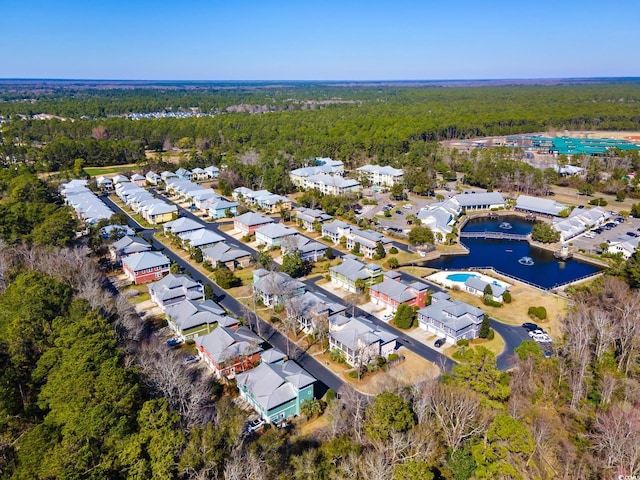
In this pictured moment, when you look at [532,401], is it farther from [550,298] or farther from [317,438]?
[550,298]

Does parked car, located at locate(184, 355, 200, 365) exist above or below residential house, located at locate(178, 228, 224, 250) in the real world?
below

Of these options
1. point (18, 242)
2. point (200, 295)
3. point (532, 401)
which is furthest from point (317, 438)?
point (18, 242)

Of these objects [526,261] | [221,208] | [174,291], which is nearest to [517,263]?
[526,261]

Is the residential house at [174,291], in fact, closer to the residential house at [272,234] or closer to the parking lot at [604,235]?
the residential house at [272,234]

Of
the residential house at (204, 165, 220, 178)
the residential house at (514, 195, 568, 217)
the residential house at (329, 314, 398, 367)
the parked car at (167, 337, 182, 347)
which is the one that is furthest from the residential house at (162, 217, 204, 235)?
the residential house at (514, 195, 568, 217)

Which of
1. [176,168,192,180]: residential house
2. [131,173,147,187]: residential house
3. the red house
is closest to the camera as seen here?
the red house

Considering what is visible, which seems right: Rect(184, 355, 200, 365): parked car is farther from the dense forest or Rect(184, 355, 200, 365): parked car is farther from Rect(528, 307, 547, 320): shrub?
Rect(528, 307, 547, 320): shrub

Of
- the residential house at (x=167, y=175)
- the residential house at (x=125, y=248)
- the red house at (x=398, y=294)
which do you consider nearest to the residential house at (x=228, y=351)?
the red house at (x=398, y=294)
